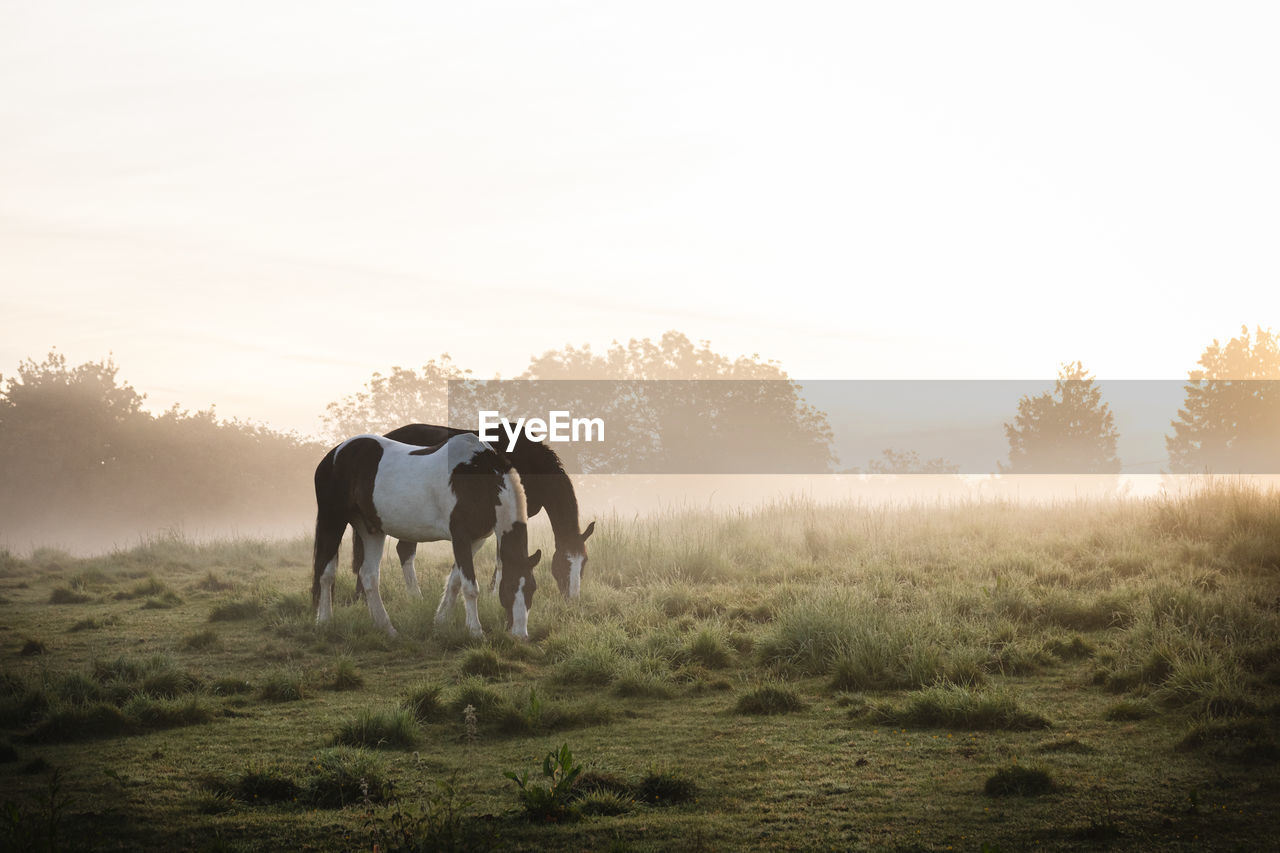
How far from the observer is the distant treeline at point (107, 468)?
35.8 m

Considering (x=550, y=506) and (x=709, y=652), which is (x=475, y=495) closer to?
(x=550, y=506)

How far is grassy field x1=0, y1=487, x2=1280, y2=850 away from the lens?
463cm

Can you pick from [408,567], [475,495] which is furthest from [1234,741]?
[408,567]

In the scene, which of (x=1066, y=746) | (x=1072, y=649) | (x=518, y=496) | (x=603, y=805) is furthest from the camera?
(x=518, y=496)

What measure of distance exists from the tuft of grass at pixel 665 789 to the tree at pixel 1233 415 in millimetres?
49728

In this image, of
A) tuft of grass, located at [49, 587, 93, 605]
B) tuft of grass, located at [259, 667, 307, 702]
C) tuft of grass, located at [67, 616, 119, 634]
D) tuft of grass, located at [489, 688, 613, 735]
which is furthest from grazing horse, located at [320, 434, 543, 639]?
tuft of grass, located at [49, 587, 93, 605]

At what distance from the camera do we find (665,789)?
16.8ft

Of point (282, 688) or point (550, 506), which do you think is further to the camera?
point (550, 506)

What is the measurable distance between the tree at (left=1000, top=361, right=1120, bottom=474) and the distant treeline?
3980 cm

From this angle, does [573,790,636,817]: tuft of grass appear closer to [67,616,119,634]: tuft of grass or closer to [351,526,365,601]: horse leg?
[351,526,365,601]: horse leg

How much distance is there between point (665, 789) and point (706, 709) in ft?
7.00

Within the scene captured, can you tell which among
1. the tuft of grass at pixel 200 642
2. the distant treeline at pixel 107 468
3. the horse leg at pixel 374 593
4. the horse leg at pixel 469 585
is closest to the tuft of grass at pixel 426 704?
the horse leg at pixel 469 585

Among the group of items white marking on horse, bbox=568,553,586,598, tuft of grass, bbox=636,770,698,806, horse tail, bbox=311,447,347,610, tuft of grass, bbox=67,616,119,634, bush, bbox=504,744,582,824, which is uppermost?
horse tail, bbox=311,447,347,610

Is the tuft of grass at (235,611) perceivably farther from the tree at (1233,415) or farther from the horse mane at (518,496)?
the tree at (1233,415)
